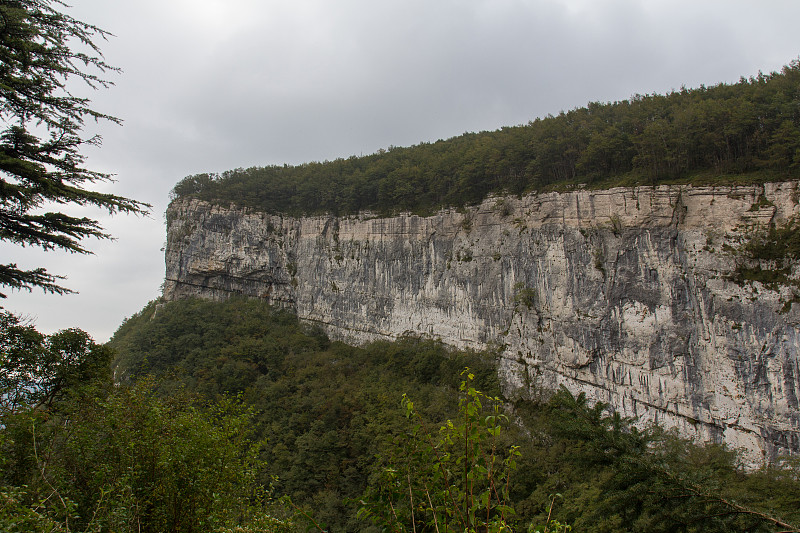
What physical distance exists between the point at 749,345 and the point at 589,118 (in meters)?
16.4

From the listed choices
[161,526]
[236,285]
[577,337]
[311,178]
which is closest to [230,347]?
[236,285]

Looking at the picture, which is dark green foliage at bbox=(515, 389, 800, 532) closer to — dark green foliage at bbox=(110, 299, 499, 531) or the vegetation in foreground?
the vegetation in foreground

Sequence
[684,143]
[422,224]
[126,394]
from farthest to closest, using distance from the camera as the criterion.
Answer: [422,224] → [684,143] → [126,394]

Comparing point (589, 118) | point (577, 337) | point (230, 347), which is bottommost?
point (230, 347)

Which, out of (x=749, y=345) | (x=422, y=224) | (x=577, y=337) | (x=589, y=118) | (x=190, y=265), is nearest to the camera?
(x=749, y=345)

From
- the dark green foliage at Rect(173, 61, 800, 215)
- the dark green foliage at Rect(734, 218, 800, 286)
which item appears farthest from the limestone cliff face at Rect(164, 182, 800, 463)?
the dark green foliage at Rect(173, 61, 800, 215)

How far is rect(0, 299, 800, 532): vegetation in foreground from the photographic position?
4.50 meters

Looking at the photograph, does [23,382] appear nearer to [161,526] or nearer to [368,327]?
[161,526]

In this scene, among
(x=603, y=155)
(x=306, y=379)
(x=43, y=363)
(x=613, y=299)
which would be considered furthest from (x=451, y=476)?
(x=306, y=379)

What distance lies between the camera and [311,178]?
47062 millimetres

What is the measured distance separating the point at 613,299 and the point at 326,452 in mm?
18101

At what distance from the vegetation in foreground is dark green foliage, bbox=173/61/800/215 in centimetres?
1235

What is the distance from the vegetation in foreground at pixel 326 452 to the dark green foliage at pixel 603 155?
40.5 feet

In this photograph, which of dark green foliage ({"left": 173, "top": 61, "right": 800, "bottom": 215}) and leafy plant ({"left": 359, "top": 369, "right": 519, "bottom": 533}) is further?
dark green foliage ({"left": 173, "top": 61, "right": 800, "bottom": 215})
